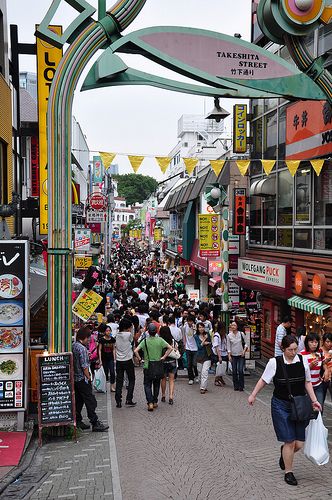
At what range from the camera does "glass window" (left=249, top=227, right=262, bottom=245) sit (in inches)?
736

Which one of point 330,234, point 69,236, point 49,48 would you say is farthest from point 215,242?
point 69,236

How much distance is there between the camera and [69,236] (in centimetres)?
873

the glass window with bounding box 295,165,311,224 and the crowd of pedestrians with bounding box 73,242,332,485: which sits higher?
the glass window with bounding box 295,165,311,224

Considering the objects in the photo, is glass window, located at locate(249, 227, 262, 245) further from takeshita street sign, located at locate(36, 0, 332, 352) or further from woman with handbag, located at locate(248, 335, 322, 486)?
woman with handbag, located at locate(248, 335, 322, 486)

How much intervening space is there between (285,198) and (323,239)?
10.0 feet

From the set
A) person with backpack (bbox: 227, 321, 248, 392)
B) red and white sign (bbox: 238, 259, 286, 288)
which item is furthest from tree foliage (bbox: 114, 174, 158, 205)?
person with backpack (bbox: 227, 321, 248, 392)

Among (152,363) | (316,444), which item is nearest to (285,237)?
(152,363)

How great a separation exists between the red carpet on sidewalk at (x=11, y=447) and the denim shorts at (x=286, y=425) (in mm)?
3333

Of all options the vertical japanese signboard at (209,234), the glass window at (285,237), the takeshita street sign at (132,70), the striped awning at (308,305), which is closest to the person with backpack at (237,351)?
the striped awning at (308,305)

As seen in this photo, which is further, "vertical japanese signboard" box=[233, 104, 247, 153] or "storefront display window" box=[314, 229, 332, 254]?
"vertical japanese signboard" box=[233, 104, 247, 153]

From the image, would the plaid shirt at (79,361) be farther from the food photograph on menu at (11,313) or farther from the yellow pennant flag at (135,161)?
the yellow pennant flag at (135,161)

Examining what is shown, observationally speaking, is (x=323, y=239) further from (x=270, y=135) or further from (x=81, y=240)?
(x=81, y=240)

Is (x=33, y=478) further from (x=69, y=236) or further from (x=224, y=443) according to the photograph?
(x=69, y=236)

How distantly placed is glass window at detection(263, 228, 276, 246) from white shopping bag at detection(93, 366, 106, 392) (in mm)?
7519
